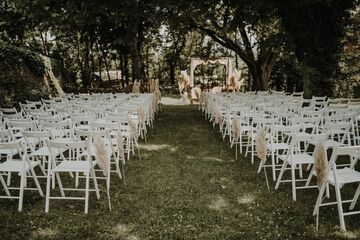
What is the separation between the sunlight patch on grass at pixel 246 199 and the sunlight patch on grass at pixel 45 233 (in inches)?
104

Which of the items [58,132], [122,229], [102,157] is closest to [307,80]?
[58,132]

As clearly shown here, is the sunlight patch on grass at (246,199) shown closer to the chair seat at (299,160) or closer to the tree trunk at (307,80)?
the chair seat at (299,160)

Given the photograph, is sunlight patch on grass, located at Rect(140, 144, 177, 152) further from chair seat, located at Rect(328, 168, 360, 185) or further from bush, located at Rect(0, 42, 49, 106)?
bush, located at Rect(0, 42, 49, 106)

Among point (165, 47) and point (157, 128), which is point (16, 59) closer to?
point (157, 128)

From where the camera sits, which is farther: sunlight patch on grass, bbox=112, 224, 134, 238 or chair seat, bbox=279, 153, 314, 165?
chair seat, bbox=279, 153, 314, 165

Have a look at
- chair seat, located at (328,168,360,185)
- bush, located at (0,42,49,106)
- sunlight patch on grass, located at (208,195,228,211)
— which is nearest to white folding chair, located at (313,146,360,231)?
chair seat, located at (328,168,360,185)

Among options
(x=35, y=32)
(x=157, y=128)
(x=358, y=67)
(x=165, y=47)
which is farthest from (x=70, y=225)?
(x=165, y=47)

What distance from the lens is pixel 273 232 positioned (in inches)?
184

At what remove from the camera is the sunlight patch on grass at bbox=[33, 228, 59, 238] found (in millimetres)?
4645

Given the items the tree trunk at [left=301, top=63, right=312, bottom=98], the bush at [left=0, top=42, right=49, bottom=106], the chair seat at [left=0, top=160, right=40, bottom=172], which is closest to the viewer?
the chair seat at [left=0, top=160, right=40, bottom=172]

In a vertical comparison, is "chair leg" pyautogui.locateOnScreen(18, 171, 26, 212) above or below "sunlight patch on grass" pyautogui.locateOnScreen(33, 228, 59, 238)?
above

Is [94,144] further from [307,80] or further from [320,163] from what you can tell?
[307,80]

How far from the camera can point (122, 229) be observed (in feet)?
15.8

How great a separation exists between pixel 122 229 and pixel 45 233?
933 mm
